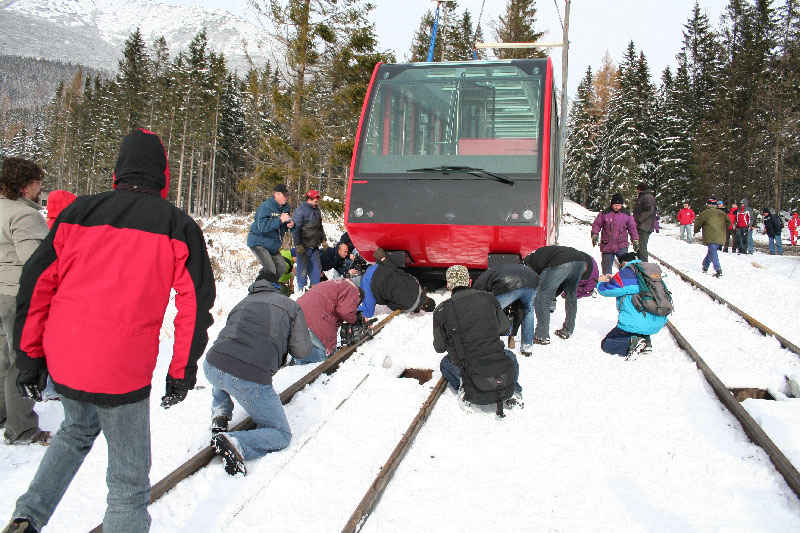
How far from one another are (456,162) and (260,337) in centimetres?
393

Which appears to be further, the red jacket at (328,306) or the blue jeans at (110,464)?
the red jacket at (328,306)

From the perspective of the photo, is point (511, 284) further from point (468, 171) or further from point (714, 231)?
point (714, 231)

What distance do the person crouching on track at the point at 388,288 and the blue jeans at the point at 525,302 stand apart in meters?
1.63

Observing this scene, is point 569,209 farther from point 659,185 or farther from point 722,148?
point 722,148

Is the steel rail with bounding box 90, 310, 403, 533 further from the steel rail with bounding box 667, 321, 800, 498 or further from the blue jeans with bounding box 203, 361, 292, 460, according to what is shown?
the steel rail with bounding box 667, 321, 800, 498

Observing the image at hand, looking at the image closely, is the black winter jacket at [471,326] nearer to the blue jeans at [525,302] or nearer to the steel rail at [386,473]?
the steel rail at [386,473]

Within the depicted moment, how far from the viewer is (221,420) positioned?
373 centimetres

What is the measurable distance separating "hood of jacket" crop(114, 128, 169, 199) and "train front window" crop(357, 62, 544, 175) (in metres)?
4.65

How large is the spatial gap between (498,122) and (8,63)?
189066 mm

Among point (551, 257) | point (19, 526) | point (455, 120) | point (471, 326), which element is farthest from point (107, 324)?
point (455, 120)

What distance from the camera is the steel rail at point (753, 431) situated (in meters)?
3.21

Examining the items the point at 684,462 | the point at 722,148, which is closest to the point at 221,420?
the point at 684,462

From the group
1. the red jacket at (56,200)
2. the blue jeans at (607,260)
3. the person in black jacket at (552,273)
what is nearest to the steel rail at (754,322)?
the blue jeans at (607,260)

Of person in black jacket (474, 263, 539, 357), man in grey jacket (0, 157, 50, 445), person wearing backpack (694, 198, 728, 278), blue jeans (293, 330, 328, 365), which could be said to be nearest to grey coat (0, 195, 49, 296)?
man in grey jacket (0, 157, 50, 445)
